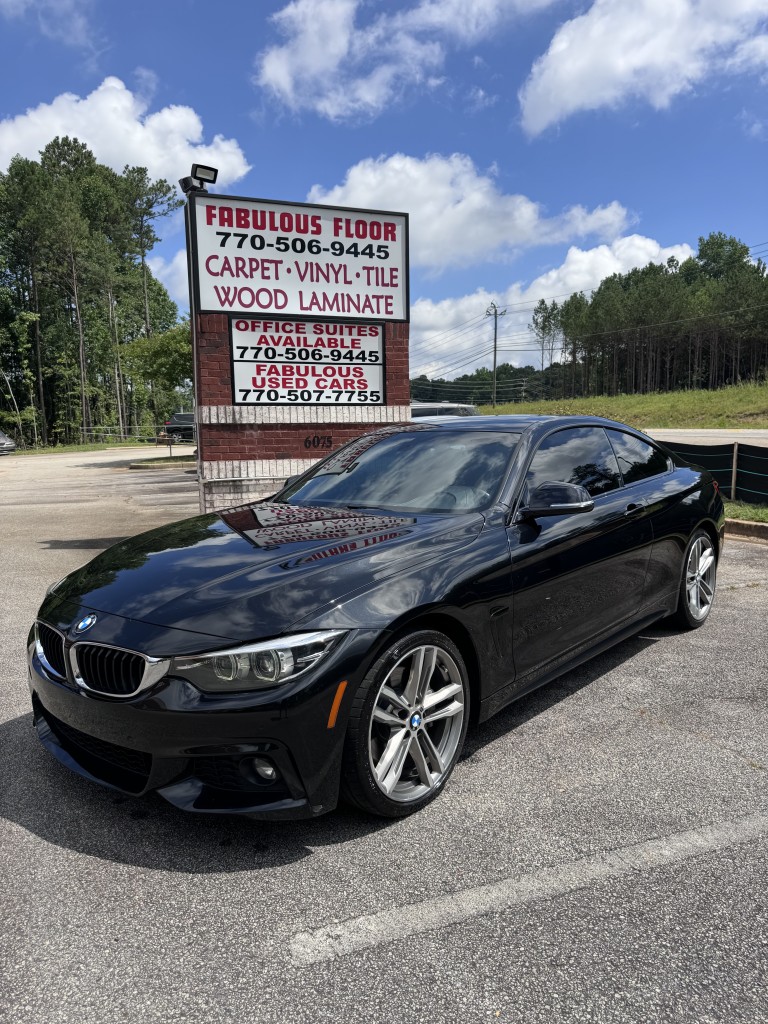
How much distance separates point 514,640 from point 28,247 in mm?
53714

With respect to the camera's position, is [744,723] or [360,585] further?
[744,723]

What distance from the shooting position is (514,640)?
3.24 meters

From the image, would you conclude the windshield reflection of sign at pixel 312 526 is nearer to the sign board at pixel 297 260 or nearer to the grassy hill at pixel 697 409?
the sign board at pixel 297 260

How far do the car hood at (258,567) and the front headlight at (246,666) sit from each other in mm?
54

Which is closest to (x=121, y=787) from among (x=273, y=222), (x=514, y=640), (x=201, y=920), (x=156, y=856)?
(x=156, y=856)

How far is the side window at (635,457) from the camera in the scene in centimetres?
452

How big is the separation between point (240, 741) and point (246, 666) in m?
0.24

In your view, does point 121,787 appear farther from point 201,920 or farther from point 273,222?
point 273,222

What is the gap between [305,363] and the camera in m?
8.51

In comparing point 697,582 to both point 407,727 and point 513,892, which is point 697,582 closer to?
point 407,727

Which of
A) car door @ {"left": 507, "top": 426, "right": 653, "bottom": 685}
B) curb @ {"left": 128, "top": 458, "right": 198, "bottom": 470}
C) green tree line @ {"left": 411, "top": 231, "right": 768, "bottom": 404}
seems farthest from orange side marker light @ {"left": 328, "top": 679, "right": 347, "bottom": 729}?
green tree line @ {"left": 411, "top": 231, "right": 768, "bottom": 404}

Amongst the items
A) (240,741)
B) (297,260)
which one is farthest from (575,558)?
(297,260)

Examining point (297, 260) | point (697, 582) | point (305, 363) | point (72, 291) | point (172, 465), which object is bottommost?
point (172, 465)

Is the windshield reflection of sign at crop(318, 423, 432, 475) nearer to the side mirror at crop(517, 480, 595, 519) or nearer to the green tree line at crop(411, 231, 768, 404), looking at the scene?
the side mirror at crop(517, 480, 595, 519)
